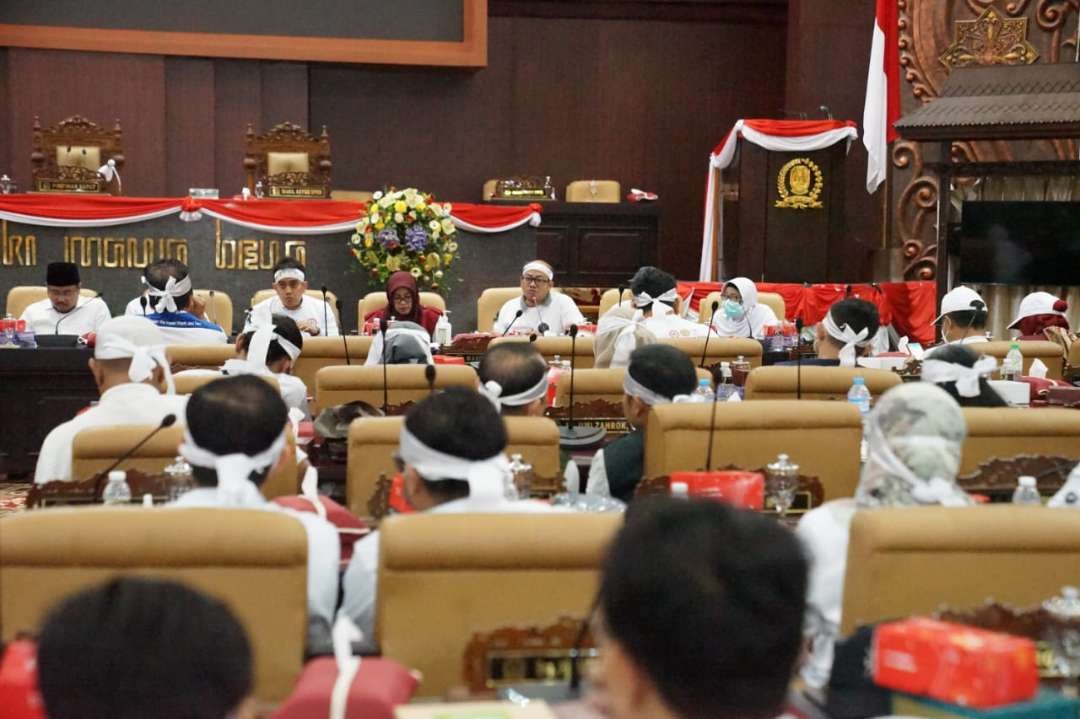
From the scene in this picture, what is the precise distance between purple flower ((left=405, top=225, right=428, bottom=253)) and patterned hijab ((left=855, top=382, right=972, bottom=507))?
273 inches

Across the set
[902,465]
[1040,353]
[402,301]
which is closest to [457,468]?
[902,465]

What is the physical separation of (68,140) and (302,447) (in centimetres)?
795

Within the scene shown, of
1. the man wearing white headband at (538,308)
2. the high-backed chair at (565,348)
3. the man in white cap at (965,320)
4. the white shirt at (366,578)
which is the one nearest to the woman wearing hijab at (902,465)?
the white shirt at (366,578)

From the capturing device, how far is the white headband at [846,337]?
5.83m

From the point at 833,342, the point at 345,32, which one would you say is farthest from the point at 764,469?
the point at 345,32

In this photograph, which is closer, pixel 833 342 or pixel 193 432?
pixel 193 432

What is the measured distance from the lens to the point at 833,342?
595 cm

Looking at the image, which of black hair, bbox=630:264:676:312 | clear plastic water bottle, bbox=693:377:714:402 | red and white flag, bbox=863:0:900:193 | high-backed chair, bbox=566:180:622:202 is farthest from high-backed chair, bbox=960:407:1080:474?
high-backed chair, bbox=566:180:622:202

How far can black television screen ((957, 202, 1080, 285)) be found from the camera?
11.0 m

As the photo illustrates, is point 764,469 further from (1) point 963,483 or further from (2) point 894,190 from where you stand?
(2) point 894,190

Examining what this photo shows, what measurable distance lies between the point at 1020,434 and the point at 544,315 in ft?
17.8

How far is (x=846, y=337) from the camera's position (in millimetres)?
5855

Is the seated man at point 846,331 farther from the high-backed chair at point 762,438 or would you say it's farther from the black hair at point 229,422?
the black hair at point 229,422

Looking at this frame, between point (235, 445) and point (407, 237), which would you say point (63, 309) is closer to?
point (407, 237)
